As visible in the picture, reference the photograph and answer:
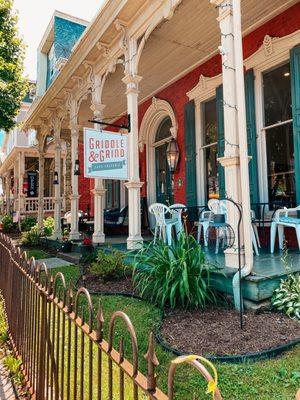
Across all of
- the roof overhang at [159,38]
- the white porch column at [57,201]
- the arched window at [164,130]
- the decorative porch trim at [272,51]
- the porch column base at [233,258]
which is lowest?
the porch column base at [233,258]

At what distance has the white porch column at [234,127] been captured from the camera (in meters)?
3.42

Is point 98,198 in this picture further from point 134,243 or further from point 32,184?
point 32,184

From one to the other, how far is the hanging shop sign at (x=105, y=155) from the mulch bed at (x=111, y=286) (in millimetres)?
1742

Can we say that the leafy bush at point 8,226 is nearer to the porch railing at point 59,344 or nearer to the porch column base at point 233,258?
the porch railing at point 59,344

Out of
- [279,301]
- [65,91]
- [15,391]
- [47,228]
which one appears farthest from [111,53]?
[47,228]

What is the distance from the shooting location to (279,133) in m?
5.61

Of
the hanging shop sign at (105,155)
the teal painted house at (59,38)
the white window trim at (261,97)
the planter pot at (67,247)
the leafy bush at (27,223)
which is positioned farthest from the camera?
the leafy bush at (27,223)

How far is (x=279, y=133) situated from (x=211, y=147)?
1.79 metres

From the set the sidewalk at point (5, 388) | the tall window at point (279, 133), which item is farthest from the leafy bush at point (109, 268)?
the tall window at point (279, 133)

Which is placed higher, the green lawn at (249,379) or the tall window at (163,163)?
the tall window at (163,163)

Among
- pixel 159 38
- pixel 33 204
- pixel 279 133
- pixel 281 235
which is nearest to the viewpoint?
pixel 281 235

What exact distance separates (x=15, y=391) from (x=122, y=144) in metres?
4.03

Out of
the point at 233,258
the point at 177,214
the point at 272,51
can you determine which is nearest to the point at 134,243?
the point at 177,214

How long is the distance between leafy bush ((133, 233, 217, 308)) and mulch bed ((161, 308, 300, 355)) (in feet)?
0.56
